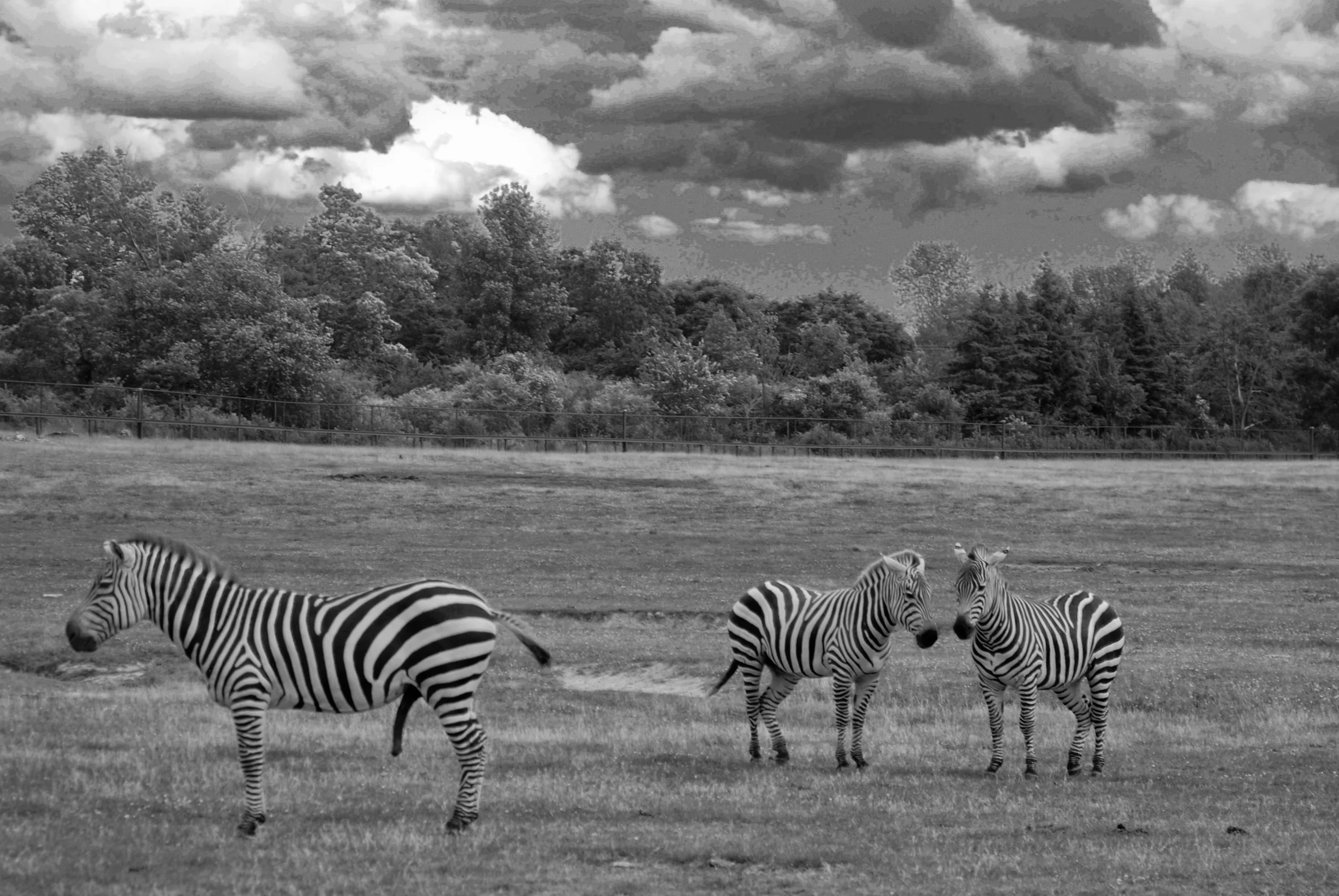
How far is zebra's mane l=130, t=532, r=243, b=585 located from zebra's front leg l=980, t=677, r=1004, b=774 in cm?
931

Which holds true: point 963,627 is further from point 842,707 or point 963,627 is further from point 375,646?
point 375,646

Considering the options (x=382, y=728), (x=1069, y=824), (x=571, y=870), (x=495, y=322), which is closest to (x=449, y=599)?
(x=571, y=870)

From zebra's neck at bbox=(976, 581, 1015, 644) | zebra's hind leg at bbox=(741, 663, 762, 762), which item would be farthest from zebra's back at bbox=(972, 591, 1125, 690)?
zebra's hind leg at bbox=(741, 663, 762, 762)

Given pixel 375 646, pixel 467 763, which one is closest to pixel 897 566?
pixel 467 763

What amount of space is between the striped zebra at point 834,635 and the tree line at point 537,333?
59.5 meters

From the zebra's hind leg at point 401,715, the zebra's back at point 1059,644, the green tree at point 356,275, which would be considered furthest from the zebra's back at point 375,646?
the green tree at point 356,275

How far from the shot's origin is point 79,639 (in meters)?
12.5

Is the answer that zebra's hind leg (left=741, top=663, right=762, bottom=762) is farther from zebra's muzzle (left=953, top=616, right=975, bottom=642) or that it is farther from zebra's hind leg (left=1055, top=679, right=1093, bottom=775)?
zebra's hind leg (left=1055, top=679, right=1093, bottom=775)

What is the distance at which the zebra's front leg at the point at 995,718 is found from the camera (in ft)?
56.5

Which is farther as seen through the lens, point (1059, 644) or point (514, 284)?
point (514, 284)

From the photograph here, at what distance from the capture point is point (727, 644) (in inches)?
1200

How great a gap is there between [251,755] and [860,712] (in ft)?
25.9

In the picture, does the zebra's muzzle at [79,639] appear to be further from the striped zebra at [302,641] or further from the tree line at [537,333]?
the tree line at [537,333]

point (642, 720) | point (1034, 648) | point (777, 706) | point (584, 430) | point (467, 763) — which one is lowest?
point (642, 720)
